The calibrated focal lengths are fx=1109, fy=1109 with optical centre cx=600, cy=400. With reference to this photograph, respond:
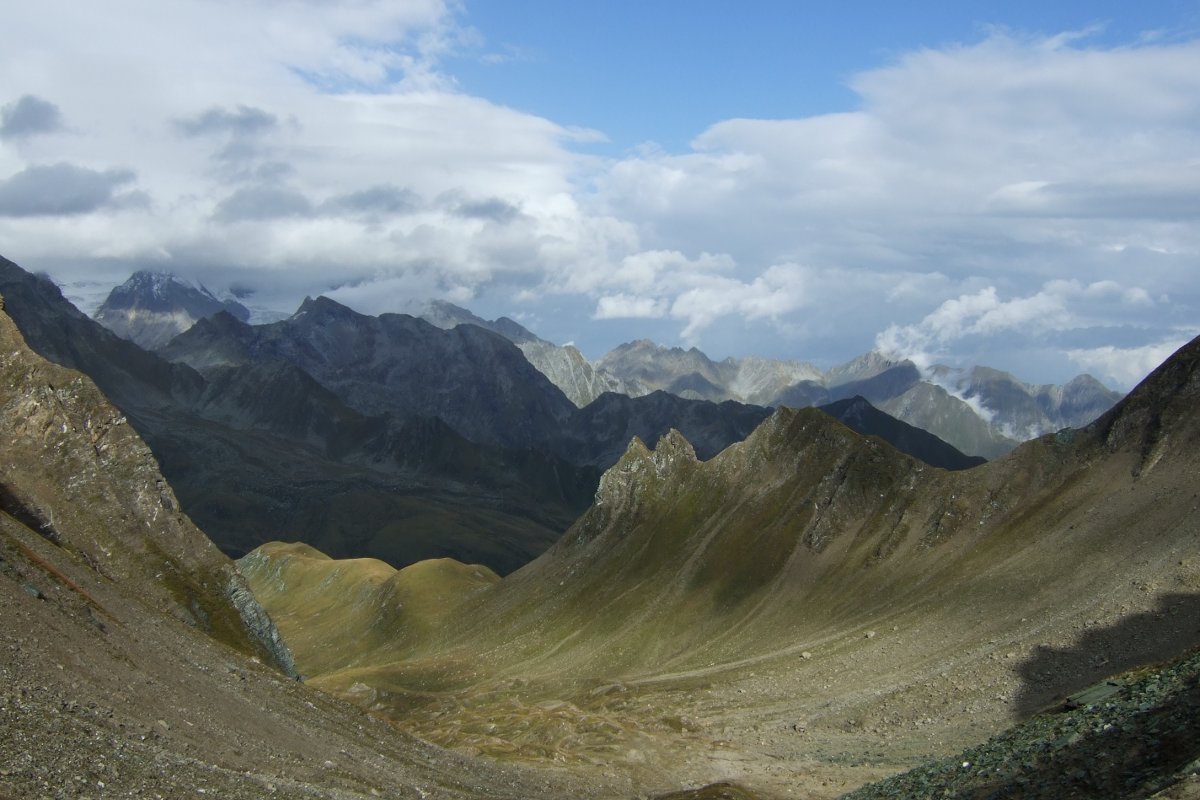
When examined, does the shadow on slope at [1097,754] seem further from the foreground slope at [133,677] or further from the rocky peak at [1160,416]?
the rocky peak at [1160,416]

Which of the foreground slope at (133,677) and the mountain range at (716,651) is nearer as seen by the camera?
the foreground slope at (133,677)

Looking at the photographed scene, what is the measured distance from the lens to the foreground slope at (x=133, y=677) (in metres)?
43.2

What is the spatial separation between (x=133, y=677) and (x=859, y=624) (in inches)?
4176

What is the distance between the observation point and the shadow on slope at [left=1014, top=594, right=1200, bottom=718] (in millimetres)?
99250

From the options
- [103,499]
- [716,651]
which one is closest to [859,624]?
[716,651]

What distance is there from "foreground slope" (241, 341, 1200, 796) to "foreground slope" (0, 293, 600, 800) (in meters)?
30.7

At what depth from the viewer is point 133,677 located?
54844 millimetres

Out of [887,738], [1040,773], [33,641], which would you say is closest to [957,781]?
[1040,773]

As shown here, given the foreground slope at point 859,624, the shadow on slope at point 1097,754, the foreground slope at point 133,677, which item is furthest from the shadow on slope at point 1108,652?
the shadow on slope at point 1097,754

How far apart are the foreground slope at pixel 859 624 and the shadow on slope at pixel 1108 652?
21 centimetres

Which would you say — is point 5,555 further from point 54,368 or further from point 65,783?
point 54,368

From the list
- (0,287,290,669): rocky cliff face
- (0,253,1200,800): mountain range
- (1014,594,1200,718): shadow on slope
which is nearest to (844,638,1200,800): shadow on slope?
(0,253,1200,800): mountain range

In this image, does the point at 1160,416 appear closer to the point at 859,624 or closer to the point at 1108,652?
the point at 859,624

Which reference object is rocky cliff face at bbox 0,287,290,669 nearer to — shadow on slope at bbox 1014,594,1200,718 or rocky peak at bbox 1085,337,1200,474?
shadow on slope at bbox 1014,594,1200,718
